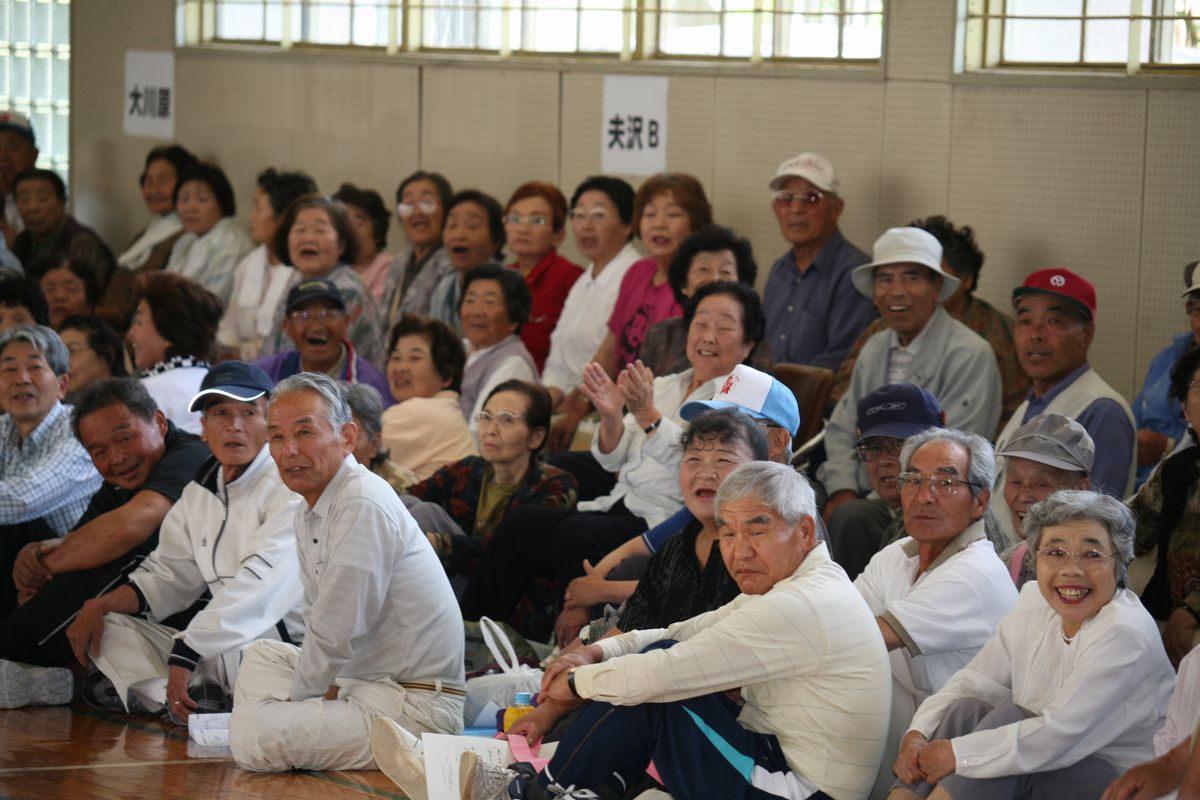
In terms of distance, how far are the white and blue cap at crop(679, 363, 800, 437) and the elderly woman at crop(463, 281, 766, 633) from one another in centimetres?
39

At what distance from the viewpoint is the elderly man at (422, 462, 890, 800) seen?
3379 millimetres

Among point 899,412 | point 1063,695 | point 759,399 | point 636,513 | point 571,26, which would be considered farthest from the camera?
point 571,26

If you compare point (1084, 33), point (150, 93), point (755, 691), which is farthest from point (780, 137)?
point (150, 93)

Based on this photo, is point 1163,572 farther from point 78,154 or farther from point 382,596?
point 78,154

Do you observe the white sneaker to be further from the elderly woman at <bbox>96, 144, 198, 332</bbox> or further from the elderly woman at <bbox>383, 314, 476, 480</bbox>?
the elderly woman at <bbox>96, 144, 198, 332</bbox>

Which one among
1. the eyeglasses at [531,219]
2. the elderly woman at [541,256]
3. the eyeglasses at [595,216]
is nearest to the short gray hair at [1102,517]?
the eyeglasses at [595,216]

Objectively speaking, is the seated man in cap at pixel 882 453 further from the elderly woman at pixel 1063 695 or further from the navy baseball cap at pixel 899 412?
the elderly woman at pixel 1063 695

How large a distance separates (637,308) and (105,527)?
2287 mm

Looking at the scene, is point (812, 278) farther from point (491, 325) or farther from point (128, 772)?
point (128, 772)

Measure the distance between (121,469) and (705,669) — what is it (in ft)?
7.92

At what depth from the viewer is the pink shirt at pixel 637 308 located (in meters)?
6.29

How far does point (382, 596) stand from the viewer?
409 centimetres

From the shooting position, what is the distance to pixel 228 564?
4.74 m

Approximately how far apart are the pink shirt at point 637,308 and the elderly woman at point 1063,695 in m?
2.83
